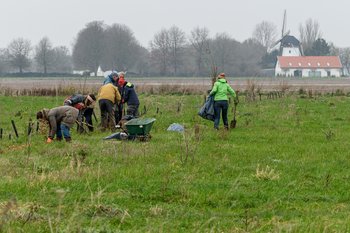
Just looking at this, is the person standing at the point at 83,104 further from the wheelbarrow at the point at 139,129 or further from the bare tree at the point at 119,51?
the bare tree at the point at 119,51

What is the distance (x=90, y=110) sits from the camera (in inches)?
613

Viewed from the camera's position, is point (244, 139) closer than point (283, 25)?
Yes

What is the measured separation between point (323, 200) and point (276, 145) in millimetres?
4923

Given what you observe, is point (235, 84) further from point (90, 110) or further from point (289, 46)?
point (289, 46)

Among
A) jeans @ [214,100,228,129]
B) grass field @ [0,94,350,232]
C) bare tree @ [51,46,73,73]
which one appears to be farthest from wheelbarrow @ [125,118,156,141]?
bare tree @ [51,46,73,73]

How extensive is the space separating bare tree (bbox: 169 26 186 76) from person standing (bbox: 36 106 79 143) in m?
79.2

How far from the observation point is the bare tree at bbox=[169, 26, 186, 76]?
310ft

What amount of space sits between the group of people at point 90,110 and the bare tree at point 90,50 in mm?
74791

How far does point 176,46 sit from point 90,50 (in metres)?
14.9

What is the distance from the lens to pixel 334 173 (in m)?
9.52

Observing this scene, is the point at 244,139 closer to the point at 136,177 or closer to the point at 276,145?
the point at 276,145

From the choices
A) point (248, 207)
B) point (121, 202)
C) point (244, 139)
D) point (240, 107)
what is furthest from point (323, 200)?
point (240, 107)

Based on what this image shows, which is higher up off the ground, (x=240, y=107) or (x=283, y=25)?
(x=283, y=25)

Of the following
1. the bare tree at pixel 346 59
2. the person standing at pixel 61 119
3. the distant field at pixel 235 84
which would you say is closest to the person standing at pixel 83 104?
the person standing at pixel 61 119
